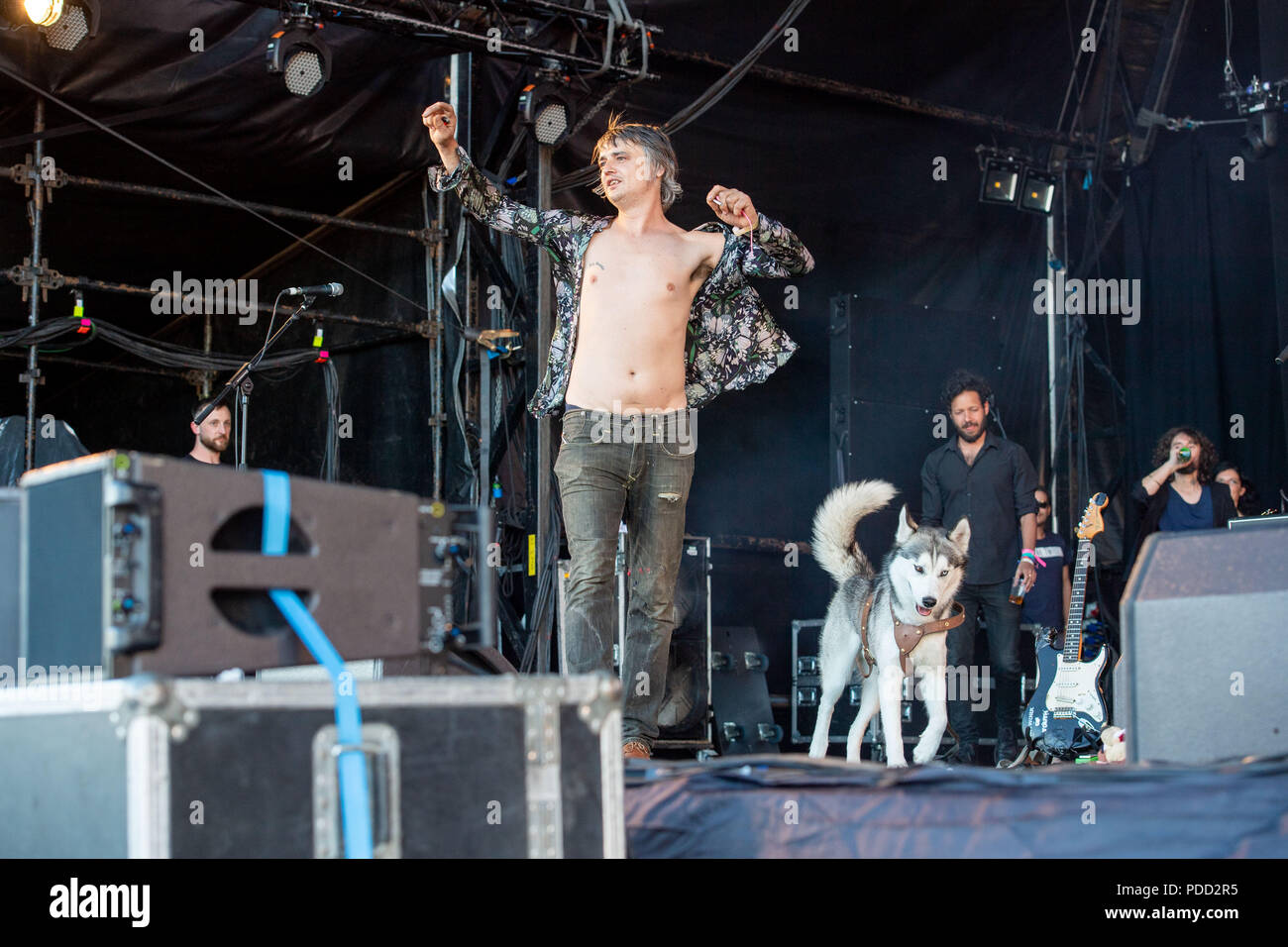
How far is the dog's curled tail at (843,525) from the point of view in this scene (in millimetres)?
6098

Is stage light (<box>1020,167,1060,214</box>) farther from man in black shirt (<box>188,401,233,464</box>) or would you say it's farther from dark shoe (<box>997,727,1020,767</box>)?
man in black shirt (<box>188,401,233,464</box>)

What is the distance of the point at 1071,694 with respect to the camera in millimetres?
6180

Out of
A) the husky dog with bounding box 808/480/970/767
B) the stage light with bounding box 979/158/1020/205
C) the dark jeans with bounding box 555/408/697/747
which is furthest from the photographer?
the stage light with bounding box 979/158/1020/205

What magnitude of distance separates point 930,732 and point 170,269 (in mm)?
5964

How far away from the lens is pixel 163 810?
157cm

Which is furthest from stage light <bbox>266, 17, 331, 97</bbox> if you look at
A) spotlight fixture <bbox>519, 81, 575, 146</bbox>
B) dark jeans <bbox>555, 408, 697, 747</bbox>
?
dark jeans <bbox>555, 408, 697, 747</bbox>

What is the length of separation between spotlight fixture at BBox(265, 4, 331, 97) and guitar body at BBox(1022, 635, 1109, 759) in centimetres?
431

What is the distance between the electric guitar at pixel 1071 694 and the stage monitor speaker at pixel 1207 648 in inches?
152

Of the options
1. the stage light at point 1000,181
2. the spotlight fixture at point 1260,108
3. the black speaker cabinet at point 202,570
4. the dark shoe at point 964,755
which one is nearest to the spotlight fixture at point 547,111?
the stage light at point 1000,181

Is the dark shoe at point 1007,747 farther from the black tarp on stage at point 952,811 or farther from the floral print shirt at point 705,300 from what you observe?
the black tarp on stage at point 952,811

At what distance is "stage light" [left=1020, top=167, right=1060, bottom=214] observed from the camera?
789cm

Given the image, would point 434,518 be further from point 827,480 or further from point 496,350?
point 827,480
